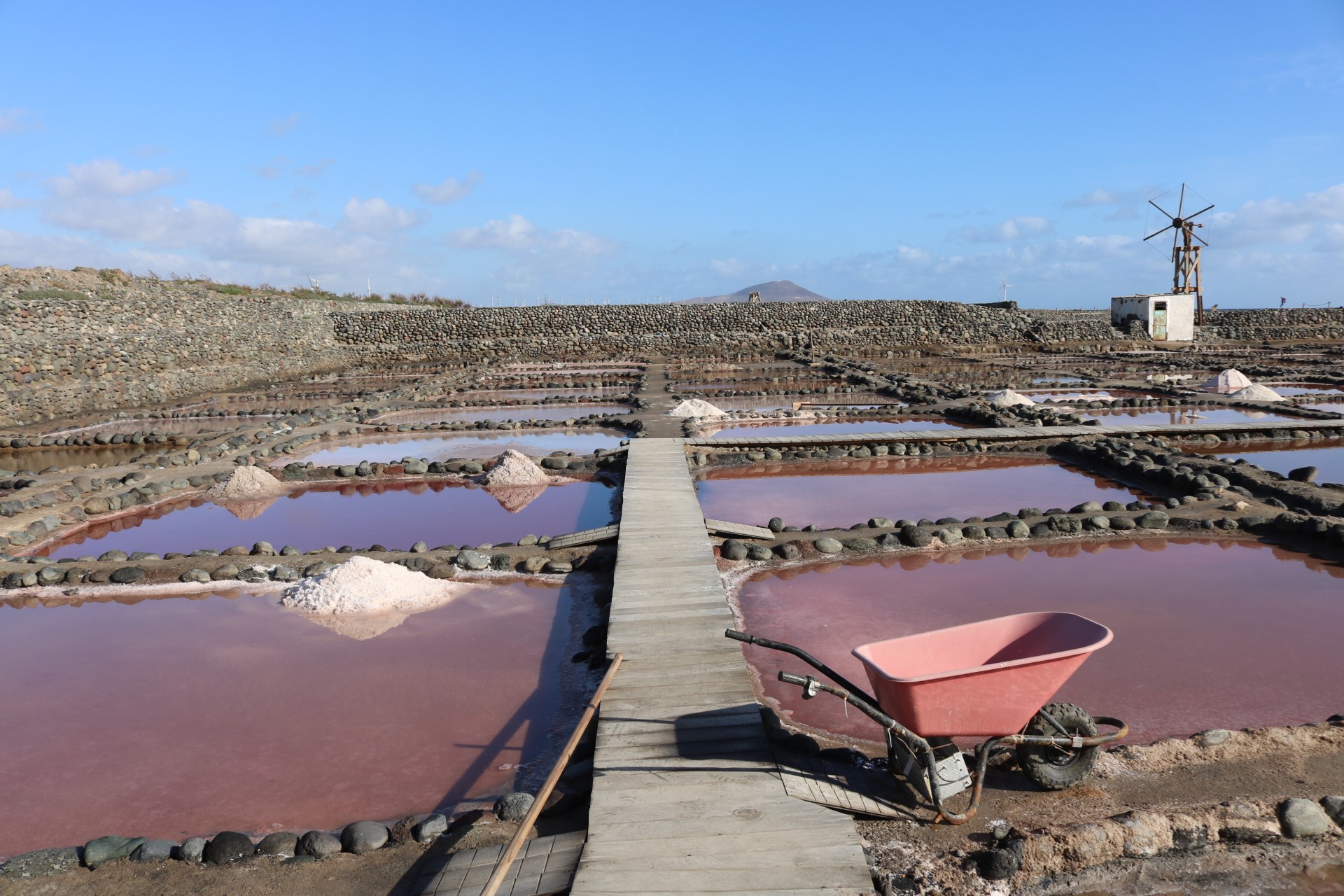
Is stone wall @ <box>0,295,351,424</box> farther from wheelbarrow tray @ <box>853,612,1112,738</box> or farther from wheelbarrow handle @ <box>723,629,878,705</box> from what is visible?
wheelbarrow tray @ <box>853,612,1112,738</box>

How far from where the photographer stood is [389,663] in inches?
242

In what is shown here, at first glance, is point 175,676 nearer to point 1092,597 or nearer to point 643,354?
point 1092,597

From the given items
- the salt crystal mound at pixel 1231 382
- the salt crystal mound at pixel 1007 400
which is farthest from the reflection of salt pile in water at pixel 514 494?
the salt crystal mound at pixel 1231 382

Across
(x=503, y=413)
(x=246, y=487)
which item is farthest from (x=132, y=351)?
(x=246, y=487)

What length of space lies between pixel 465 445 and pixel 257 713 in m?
9.95

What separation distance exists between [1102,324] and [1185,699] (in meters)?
36.8

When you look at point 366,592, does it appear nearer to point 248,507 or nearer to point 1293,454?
point 248,507

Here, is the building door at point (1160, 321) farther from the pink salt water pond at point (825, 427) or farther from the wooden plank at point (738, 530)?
the wooden plank at point (738, 530)

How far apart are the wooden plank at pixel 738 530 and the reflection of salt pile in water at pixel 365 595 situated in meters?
2.44

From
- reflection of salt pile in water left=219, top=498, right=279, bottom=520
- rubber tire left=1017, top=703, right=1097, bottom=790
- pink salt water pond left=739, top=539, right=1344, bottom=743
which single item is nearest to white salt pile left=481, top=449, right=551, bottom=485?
reflection of salt pile in water left=219, top=498, right=279, bottom=520

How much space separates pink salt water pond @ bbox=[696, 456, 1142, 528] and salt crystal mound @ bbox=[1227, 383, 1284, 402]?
25.1 feet

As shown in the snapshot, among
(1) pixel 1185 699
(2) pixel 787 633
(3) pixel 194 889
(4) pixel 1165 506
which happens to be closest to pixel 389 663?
(3) pixel 194 889

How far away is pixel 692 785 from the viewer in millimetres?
3889

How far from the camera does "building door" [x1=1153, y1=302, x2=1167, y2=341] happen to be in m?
35.7
